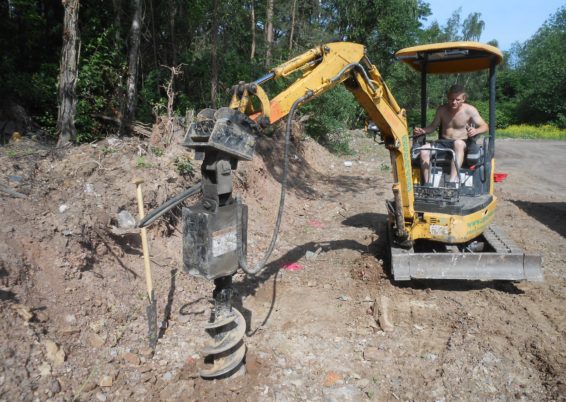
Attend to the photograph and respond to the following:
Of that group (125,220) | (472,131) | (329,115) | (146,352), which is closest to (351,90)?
(472,131)

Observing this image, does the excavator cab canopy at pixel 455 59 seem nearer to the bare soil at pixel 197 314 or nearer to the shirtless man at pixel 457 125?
the shirtless man at pixel 457 125

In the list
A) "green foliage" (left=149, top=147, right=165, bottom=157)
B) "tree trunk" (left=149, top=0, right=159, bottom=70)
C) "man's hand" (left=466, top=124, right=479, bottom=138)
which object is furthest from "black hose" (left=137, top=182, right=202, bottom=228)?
"tree trunk" (left=149, top=0, right=159, bottom=70)

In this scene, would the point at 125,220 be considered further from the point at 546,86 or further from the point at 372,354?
the point at 546,86

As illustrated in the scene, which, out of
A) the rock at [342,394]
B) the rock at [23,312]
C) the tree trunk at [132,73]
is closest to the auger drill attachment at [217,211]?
the rock at [342,394]

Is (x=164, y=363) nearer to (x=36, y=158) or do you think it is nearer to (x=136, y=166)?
(x=136, y=166)

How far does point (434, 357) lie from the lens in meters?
3.57

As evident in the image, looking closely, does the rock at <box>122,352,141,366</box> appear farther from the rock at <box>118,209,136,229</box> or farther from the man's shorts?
the man's shorts

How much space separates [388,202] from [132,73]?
17.1 ft

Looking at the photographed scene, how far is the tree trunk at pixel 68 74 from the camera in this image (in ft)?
20.0

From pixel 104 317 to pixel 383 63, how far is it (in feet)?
75.3

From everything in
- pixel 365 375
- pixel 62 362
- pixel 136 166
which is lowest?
pixel 365 375

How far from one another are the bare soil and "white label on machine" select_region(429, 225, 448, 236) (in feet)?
2.00

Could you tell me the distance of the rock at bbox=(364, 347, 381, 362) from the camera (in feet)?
11.7

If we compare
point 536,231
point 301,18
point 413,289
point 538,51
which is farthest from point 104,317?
point 538,51
